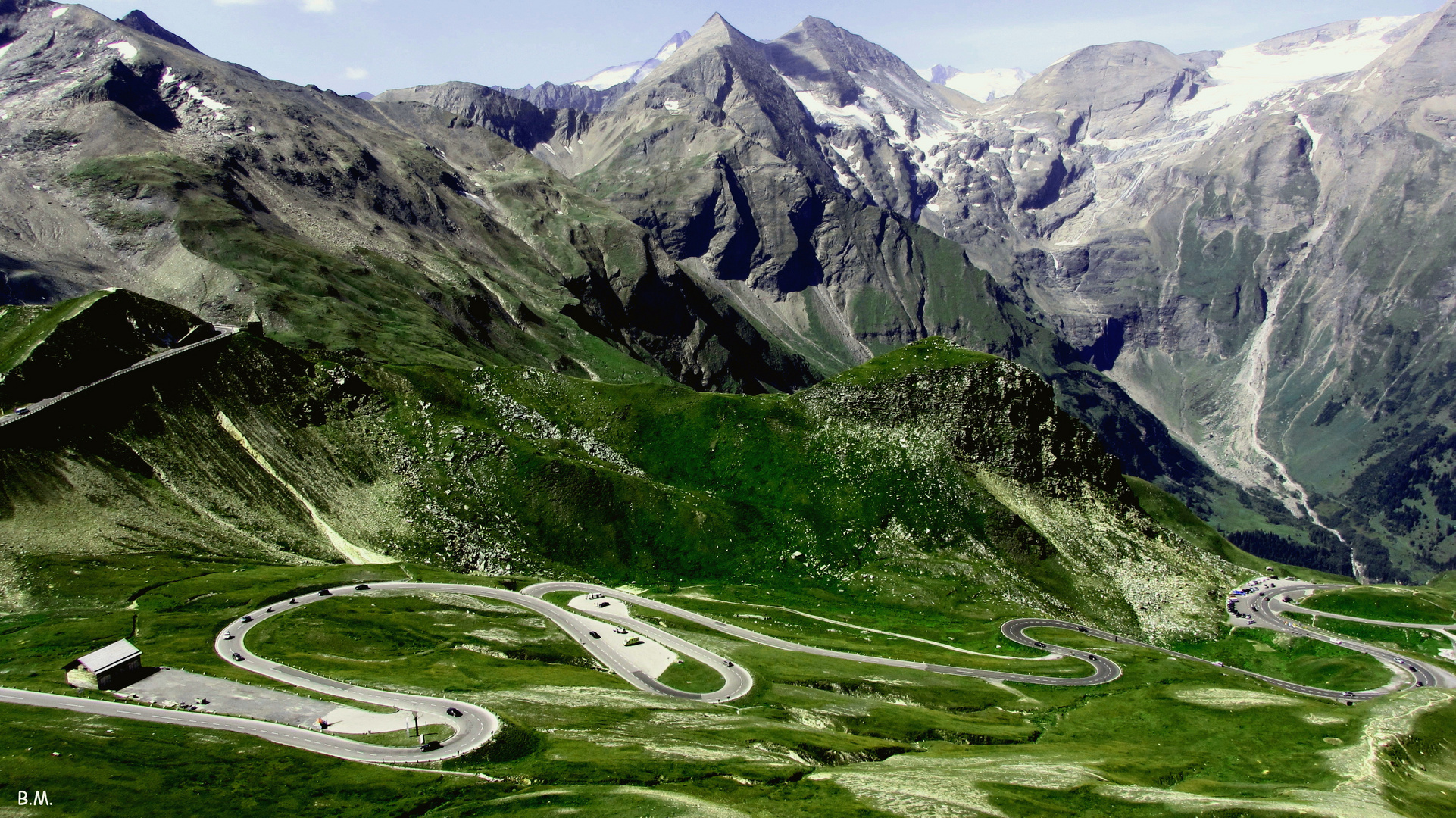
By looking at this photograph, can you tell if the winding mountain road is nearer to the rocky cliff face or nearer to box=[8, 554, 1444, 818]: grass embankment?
box=[8, 554, 1444, 818]: grass embankment

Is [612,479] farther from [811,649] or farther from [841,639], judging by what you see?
[811,649]

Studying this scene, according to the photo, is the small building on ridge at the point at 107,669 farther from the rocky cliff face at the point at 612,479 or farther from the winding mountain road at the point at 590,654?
the rocky cliff face at the point at 612,479

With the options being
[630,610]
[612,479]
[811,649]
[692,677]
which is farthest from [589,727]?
[612,479]

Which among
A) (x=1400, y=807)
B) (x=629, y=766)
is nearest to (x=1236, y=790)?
(x=1400, y=807)

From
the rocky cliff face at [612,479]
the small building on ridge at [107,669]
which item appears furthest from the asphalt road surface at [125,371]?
the small building on ridge at [107,669]

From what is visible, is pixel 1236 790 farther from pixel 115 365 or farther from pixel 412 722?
pixel 115 365

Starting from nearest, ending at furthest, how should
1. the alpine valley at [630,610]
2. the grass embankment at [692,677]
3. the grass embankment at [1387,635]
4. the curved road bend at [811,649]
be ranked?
the alpine valley at [630,610]
the grass embankment at [692,677]
the curved road bend at [811,649]
the grass embankment at [1387,635]

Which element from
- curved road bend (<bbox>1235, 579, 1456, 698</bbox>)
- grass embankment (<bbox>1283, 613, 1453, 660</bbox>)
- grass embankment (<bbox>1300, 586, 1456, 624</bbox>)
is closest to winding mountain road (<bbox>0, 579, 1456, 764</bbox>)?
curved road bend (<bbox>1235, 579, 1456, 698</bbox>)
